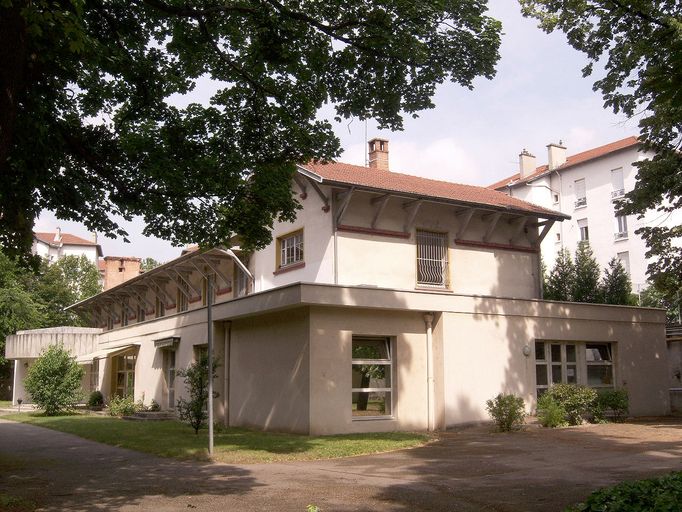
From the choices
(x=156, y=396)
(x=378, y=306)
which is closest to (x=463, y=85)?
(x=378, y=306)

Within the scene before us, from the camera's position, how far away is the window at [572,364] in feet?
65.1

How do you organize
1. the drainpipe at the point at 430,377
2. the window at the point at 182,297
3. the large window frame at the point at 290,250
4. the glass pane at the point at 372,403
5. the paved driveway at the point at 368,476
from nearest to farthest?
the paved driveway at the point at 368,476, the glass pane at the point at 372,403, the drainpipe at the point at 430,377, the large window frame at the point at 290,250, the window at the point at 182,297

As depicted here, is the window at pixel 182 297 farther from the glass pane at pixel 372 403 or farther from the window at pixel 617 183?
the window at pixel 617 183

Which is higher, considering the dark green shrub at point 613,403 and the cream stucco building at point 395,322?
the cream stucco building at point 395,322

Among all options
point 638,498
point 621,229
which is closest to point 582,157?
point 621,229

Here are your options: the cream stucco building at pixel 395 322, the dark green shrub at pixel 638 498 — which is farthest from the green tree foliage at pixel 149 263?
the dark green shrub at pixel 638 498

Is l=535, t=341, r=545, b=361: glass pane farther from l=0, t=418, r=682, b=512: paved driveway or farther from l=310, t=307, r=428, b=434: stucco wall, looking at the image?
l=0, t=418, r=682, b=512: paved driveway

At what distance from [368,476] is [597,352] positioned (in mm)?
12963

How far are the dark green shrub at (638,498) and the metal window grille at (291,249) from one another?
1576 cm

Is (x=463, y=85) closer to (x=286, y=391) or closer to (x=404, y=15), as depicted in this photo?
(x=404, y=15)

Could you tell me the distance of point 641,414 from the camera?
68.9ft

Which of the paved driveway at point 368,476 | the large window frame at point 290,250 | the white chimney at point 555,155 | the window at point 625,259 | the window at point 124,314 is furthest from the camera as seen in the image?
the white chimney at point 555,155

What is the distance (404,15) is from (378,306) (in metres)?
8.77

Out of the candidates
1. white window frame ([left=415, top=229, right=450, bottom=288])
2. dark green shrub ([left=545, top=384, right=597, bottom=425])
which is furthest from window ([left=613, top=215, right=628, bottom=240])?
dark green shrub ([left=545, top=384, right=597, bottom=425])
